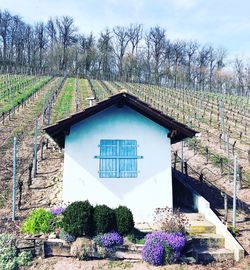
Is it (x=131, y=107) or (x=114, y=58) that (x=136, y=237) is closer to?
(x=131, y=107)

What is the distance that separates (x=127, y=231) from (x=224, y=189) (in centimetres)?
860

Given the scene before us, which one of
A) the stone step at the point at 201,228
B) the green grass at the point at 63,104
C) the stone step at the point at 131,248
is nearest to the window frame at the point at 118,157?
the stone step at the point at 201,228

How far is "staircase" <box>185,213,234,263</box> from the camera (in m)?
9.54

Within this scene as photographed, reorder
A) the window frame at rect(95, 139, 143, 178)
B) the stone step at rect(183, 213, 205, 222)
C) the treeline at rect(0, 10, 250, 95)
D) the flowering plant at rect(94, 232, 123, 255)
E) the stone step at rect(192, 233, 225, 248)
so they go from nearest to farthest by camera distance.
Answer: the flowering plant at rect(94, 232, 123, 255)
the stone step at rect(192, 233, 225, 248)
the stone step at rect(183, 213, 205, 222)
the window frame at rect(95, 139, 143, 178)
the treeline at rect(0, 10, 250, 95)

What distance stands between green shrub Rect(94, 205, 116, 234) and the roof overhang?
121 inches

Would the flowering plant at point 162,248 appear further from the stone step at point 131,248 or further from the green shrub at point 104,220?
the green shrub at point 104,220

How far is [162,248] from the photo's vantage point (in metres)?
9.18

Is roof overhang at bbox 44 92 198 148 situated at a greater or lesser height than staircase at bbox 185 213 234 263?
greater

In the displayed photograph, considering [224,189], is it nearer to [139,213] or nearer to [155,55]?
[139,213]

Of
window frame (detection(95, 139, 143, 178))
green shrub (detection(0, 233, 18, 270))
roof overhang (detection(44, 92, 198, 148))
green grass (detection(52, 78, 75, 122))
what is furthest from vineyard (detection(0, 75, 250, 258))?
green shrub (detection(0, 233, 18, 270))

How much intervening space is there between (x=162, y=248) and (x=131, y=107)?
485 centimetres

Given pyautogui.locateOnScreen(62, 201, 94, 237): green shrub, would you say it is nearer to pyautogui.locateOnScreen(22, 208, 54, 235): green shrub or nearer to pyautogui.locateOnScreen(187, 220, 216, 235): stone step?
pyautogui.locateOnScreen(22, 208, 54, 235): green shrub

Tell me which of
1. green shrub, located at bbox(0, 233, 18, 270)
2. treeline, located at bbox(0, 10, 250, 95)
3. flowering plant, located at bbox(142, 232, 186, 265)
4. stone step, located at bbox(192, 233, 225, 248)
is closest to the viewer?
green shrub, located at bbox(0, 233, 18, 270)

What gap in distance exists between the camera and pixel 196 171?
20125mm
